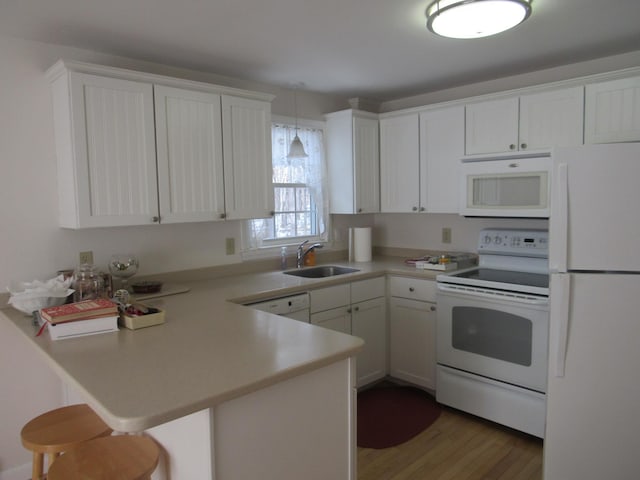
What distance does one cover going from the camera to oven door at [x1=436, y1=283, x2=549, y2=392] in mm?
2645

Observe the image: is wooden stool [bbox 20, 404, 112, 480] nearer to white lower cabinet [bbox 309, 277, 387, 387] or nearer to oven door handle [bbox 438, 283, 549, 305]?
white lower cabinet [bbox 309, 277, 387, 387]

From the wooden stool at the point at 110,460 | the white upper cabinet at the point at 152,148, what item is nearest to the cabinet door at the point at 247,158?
the white upper cabinet at the point at 152,148

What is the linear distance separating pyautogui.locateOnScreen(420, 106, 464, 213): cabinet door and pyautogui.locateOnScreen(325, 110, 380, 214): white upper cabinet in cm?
42

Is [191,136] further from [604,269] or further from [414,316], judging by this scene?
[604,269]

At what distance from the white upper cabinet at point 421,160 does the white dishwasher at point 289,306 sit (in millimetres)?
1288

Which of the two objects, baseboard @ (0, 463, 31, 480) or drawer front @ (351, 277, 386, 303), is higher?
drawer front @ (351, 277, 386, 303)

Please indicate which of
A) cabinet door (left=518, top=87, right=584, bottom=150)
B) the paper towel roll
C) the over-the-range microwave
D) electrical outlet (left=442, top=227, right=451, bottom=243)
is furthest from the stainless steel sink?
cabinet door (left=518, top=87, right=584, bottom=150)

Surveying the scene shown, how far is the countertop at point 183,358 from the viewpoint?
1.24 m

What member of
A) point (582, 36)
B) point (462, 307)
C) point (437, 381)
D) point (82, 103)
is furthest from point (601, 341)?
point (82, 103)

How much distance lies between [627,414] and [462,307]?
1098mm

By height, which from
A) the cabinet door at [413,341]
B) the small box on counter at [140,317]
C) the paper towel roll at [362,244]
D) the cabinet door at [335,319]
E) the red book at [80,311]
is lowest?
the cabinet door at [413,341]

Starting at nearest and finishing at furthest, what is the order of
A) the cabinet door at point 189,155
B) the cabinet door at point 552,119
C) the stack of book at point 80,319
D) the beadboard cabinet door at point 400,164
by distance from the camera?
1. the stack of book at point 80,319
2. the cabinet door at point 189,155
3. the cabinet door at point 552,119
4. the beadboard cabinet door at point 400,164

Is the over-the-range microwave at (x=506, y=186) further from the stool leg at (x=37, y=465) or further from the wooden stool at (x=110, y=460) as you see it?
the stool leg at (x=37, y=465)

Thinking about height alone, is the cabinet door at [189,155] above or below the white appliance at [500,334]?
above
